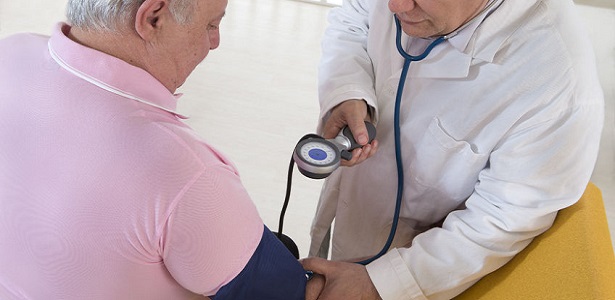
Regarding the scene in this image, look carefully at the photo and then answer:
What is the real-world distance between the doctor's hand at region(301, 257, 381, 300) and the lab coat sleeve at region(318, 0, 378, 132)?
0.33m

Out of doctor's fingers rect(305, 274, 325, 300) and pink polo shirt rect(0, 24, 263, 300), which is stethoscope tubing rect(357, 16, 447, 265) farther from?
pink polo shirt rect(0, 24, 263, 300)

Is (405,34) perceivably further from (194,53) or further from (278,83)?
(278,83)

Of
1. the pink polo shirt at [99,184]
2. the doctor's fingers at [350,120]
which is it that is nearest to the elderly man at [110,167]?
the pink polo shirt at [99,184]

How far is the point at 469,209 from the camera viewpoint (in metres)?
1.29

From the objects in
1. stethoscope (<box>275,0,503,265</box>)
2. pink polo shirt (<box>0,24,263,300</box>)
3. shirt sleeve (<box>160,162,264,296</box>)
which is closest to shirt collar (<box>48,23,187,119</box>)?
pink polo shirt (<box>0,24,263,300</box>)

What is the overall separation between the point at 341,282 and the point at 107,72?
644mm

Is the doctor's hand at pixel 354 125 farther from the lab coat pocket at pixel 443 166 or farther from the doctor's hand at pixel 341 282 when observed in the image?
the doctor's hand at pixel 341 282

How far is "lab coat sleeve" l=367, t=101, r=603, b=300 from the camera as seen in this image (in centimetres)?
112

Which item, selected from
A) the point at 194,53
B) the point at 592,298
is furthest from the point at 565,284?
the point at 194,53

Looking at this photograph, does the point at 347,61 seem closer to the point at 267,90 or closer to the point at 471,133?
the point at 471,133

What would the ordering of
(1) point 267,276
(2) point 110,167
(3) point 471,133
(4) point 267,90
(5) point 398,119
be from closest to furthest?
(2) point 110,167 < (1) point 267,276 < (3) point 471,133 < (5) point 398,119 < (4) point 267,90

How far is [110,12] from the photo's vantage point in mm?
939

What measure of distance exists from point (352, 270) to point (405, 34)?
49 cm

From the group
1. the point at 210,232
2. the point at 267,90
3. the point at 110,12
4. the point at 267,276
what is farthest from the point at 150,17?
the point at 267,90
